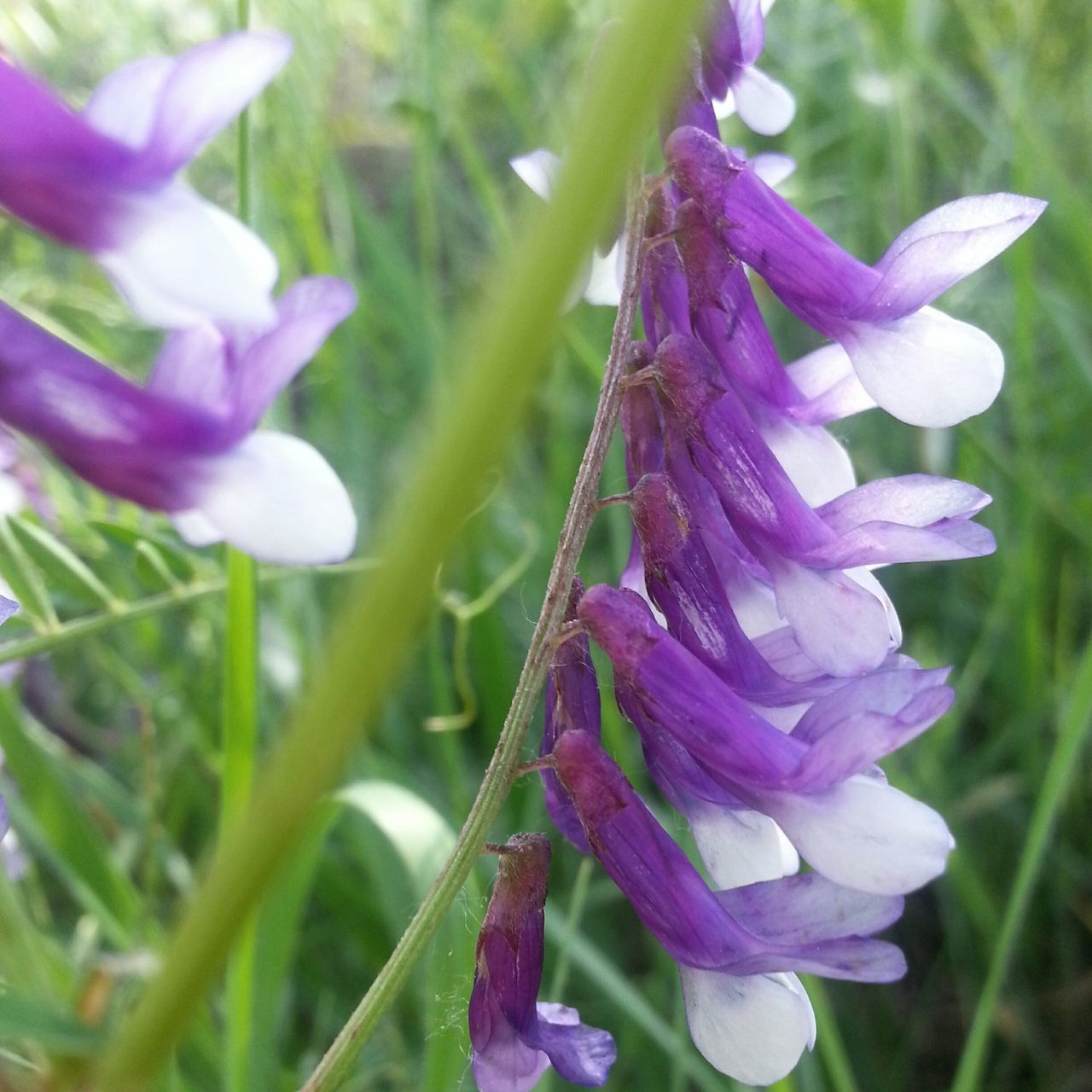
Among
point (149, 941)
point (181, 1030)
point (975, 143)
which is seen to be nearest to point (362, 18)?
point (975, 143)

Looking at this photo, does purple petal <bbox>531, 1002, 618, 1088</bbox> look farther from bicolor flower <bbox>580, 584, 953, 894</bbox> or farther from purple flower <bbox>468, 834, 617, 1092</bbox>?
bicolor flower <bbox>580, 584, 953, 894</bbox>

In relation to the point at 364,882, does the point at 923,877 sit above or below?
above

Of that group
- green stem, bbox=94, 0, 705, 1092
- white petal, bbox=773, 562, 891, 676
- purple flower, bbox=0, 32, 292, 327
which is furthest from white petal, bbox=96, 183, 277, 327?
white petal, bbox=773, 562, 891, 676

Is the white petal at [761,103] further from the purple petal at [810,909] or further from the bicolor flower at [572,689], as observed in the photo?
the purple petal at [810,909]

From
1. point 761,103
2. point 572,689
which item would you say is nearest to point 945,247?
point 761,103

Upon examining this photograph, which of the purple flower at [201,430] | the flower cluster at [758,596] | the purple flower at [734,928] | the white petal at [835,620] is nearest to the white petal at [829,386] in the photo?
the flower cluster at [758,596]

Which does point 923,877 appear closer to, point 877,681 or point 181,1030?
point 877,681
